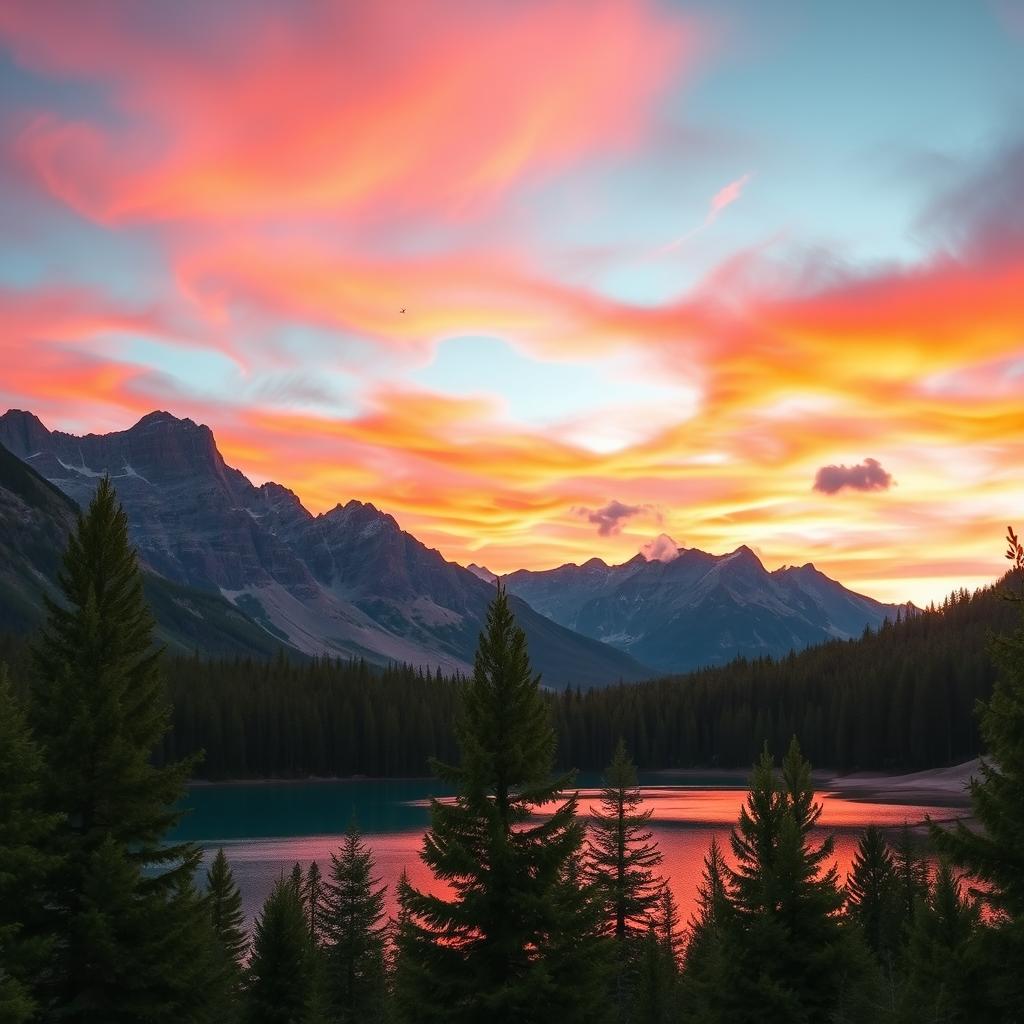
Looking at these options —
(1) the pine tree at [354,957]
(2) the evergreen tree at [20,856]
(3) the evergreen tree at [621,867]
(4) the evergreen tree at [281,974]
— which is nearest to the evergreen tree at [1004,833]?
(2) the evergreen tree at [20,856]

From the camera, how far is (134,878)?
82.2 feet

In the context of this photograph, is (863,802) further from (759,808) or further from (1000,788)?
(1000,788)

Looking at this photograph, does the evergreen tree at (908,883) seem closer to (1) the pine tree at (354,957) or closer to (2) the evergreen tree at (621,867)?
(2) the evergreen tree at (621,867)

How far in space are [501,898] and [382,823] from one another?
11331 cm

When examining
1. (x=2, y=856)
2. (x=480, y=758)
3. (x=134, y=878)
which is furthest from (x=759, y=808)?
(x=2, y=856)

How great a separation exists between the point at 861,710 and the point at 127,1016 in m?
187

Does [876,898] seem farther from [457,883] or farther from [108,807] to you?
[108,807]

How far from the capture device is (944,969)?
24469 mm

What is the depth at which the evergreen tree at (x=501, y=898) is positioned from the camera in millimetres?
26234

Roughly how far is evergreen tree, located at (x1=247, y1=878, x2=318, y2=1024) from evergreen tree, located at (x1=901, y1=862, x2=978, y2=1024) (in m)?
17.6

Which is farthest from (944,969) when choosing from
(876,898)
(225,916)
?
(225,916)

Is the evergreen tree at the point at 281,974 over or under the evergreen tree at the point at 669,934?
over

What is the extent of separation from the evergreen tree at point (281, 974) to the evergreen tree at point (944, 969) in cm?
1764

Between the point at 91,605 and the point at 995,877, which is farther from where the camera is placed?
the point at 91,605
